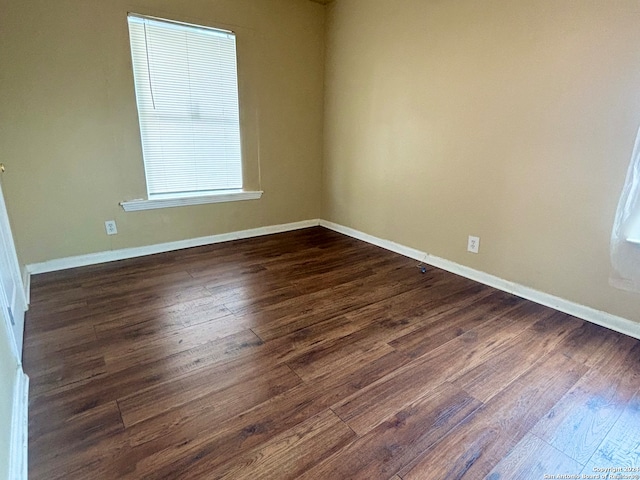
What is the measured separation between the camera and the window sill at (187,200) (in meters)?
3.18

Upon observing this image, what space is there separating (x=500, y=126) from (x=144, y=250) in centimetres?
316

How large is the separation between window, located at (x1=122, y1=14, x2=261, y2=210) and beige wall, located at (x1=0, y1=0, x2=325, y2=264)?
0.09 meters

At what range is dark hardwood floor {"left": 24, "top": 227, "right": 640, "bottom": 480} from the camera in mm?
1286

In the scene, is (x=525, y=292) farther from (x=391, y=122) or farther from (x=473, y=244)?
(x=391, y=122)

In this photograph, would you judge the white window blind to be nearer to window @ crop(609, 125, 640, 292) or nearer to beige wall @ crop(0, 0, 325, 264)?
beige wall @ crop(0, 0, 325, 264)

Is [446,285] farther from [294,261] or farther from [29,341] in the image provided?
[29,341]

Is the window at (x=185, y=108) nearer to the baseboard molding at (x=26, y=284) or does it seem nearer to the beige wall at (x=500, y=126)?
Answer: the baseboard molding at (x=26, y=284)

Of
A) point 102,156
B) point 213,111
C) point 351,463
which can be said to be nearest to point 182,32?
point 213,111

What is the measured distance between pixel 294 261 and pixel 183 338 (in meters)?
1.38

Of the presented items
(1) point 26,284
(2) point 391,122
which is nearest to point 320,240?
(2) point 391,122

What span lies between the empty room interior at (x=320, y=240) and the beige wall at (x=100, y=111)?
2 centimetres

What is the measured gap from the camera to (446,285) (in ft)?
9.02

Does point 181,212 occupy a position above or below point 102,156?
below

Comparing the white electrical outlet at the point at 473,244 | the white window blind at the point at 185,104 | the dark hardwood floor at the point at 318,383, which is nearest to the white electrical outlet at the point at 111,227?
the white window blind at the point at 185,104
